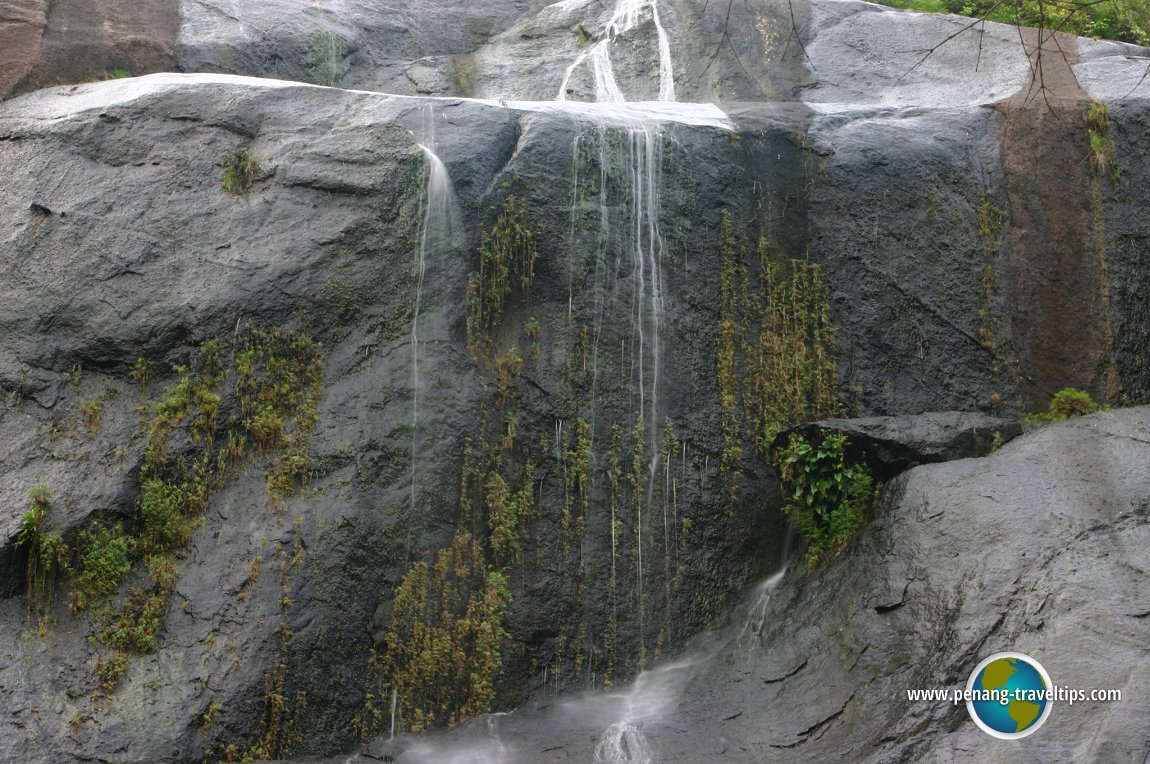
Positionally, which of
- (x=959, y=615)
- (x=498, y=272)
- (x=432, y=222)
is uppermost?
(x=432, y=222)

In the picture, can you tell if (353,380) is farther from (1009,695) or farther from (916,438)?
(1009,695)

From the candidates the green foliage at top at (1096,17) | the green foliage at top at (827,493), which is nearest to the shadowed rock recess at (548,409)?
the green foliage at top at (827,493)

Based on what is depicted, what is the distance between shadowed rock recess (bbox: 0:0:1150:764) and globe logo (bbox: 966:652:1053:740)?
121 mm

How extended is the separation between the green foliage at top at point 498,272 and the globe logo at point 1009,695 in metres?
5.08

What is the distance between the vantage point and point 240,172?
9852 mm

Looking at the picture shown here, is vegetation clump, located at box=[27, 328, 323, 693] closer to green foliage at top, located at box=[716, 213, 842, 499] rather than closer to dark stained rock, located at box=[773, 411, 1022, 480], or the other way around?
green foliage at top, located at box=[716, 213, 842, 499]

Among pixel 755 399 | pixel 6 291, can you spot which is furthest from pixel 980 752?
pixel 6 291

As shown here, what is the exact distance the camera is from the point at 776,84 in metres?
13.0

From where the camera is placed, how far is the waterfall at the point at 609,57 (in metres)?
13.5

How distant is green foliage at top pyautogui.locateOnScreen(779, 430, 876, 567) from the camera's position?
9266 millimetres

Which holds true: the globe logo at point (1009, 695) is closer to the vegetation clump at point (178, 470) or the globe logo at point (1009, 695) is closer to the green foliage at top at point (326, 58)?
the vegetation clump at point (178, 470)

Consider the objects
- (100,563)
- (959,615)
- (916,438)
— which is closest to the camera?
(959,615)

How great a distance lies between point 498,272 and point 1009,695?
5.68 meters

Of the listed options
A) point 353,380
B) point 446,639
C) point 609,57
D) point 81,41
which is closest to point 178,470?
point 353,380
